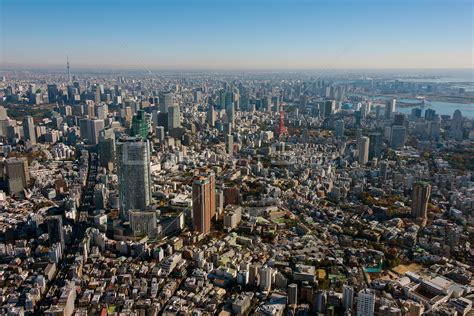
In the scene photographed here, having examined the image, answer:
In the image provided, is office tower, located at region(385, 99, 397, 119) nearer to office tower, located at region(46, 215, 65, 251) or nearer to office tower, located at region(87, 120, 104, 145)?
office tower, located at region(87, 120, 104, 145)

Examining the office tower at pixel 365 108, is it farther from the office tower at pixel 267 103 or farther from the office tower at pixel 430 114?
the office tower at pixel 267 103

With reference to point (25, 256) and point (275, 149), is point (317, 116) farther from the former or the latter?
point (25, 256)

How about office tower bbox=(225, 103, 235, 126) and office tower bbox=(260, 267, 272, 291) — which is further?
office tower bbox=(225, 103, 235, 126)

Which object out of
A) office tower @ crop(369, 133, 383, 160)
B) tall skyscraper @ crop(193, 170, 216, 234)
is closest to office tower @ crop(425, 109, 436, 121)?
office tower @ crop(369, 133, 383, 160)

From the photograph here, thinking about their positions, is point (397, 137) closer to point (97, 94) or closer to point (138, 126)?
point (138, 126)

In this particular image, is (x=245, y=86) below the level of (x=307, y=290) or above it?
above

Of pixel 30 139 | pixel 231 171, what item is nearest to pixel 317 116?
pixel 231 171
